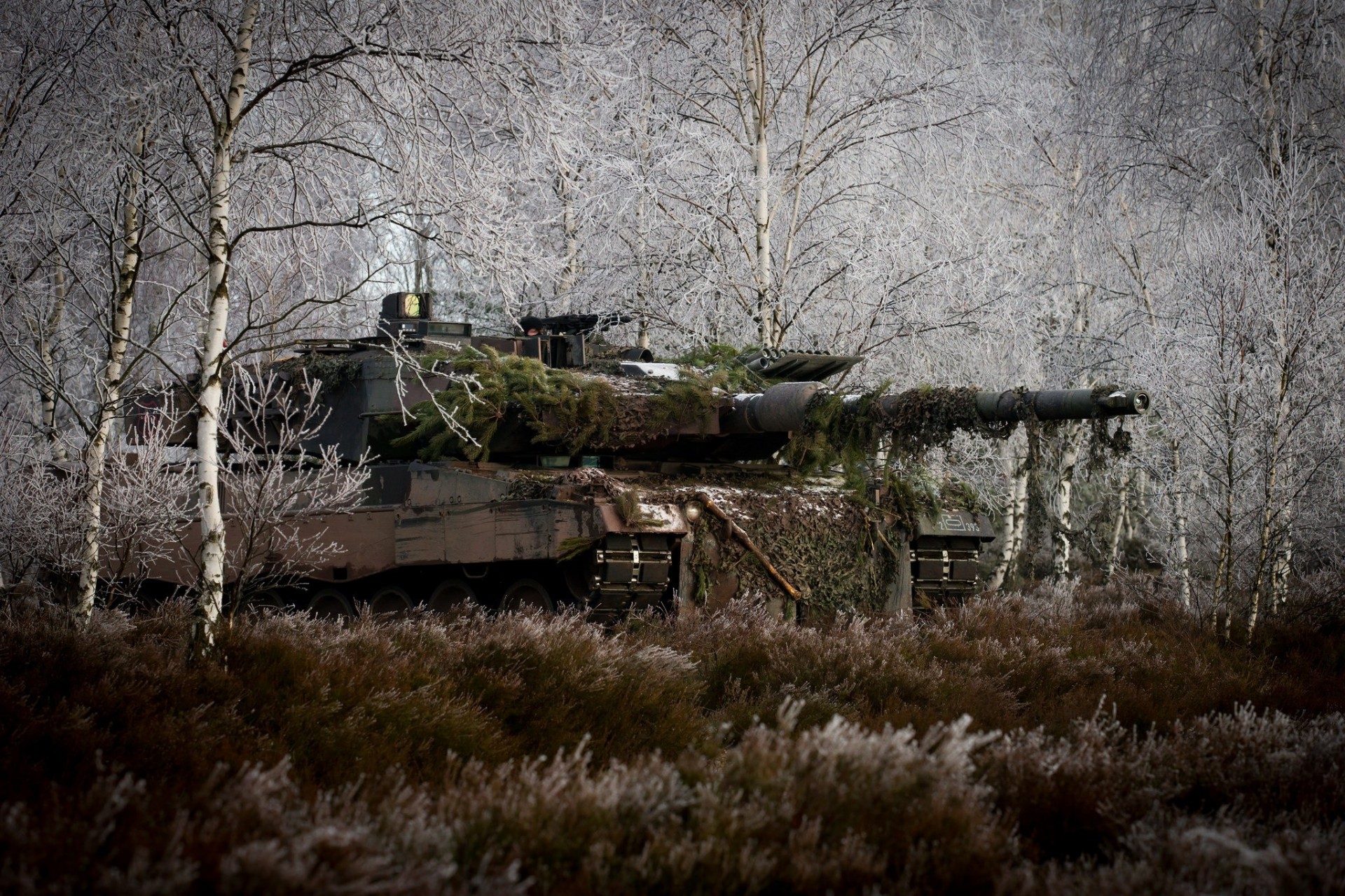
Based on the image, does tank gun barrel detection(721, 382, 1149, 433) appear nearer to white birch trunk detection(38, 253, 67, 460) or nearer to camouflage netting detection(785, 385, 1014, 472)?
camouflage netting detection(785, 385, 1014, 472)

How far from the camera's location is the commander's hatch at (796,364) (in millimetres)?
10805

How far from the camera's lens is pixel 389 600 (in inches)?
453

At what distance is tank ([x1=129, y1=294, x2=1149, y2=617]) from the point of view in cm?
930

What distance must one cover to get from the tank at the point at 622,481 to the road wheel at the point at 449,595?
0.02 metres

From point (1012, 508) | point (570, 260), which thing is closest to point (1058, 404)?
point (1012, 508)

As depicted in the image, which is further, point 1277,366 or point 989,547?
point 989,547

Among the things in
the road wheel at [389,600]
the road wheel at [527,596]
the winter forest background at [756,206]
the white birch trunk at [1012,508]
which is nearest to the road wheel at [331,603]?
the road wheel at [389,600]

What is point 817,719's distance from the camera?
6.80 metres

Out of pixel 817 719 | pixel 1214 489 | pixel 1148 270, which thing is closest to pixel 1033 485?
pixel 1214 489

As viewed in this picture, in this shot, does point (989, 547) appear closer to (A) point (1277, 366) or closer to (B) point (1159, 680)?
(A) point (1277, 366)

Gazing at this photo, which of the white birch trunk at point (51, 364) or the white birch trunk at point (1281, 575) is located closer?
the white birch trunk at point (51, 364)

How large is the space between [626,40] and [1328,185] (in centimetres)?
756

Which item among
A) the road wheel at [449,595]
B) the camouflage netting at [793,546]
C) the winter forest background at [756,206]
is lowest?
the road wheel at [449,595]

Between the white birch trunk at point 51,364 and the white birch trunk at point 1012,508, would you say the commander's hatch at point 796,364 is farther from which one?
the white birch trunk at point 51,364
